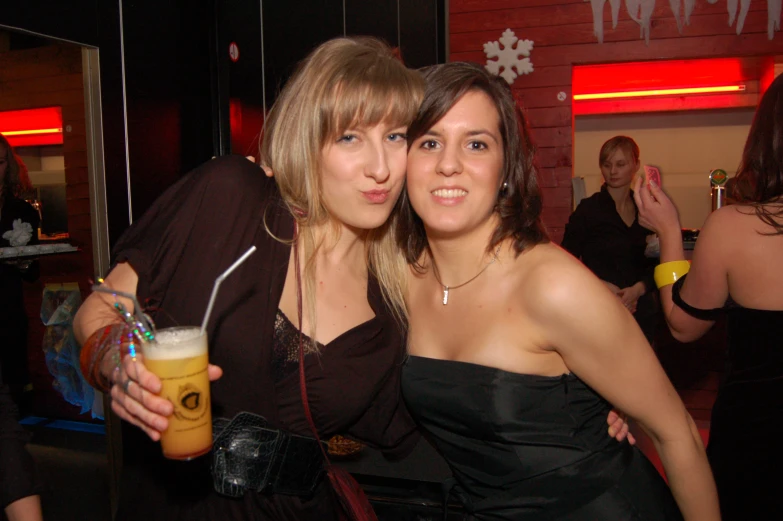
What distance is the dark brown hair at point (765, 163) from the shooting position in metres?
1.84

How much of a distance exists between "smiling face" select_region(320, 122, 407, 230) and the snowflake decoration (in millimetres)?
3915

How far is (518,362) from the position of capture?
5.14 ft

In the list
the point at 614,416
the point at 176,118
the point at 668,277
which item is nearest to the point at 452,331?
the point at 614,416

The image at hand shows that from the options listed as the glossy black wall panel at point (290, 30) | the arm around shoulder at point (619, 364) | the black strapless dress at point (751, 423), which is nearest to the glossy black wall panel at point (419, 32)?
the glossy black wall panel at point (290, 30)

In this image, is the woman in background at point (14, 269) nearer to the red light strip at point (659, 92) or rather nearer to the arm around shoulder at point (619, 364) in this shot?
the arm around shoulder at point (619, 364)

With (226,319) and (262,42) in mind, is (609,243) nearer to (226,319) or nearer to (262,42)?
(262,42)

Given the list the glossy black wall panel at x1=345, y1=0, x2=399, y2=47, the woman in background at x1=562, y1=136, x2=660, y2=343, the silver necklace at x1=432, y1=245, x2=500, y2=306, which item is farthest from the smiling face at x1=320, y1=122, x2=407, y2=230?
the glossy black wall panel at x1=345, y1=0, x2=399, y2=47

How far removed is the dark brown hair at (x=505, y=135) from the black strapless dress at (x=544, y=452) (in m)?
0.39

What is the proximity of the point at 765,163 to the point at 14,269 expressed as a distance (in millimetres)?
3383

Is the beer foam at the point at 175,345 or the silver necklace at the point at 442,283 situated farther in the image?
the silver necklace at the point at 442,283

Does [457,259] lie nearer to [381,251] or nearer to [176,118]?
[381,251]

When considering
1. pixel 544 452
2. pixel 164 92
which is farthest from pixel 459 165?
pixel 164 92

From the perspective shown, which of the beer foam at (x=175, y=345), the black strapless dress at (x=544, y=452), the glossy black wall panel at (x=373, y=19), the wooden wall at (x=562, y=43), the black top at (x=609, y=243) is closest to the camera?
the beer foam at (x=175, y=345)

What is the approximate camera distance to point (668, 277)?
7.30ft
